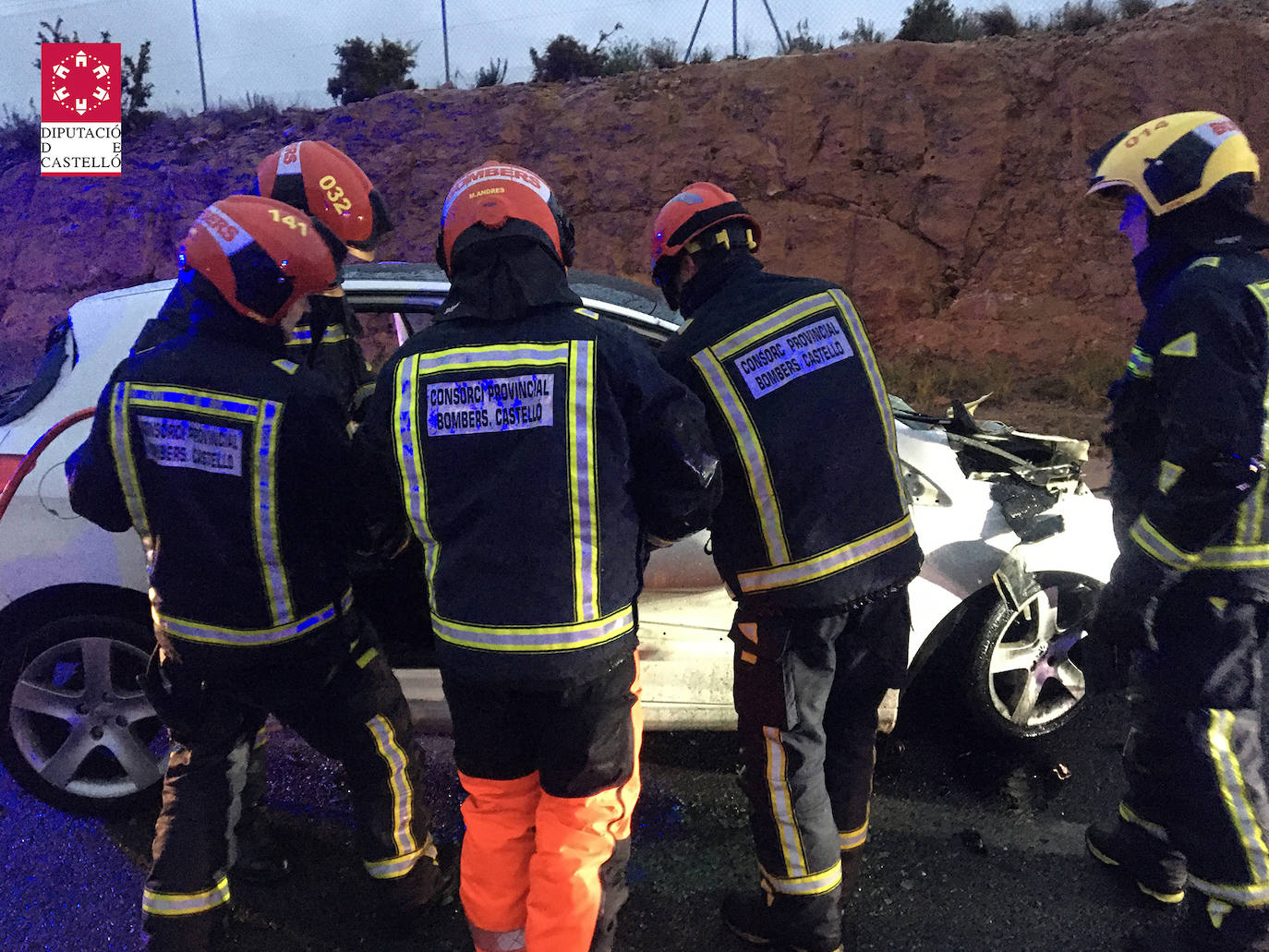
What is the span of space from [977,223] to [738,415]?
7.54m

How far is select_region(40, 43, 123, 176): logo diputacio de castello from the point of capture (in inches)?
432

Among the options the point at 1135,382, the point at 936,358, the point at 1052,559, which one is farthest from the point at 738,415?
the point at 936,358

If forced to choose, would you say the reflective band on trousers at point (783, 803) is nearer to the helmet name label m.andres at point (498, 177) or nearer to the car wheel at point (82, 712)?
the helmet name label m.andres at point (498, 177)

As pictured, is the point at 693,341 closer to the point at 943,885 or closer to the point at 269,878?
the point at 943,885

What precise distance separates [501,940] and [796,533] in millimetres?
1182

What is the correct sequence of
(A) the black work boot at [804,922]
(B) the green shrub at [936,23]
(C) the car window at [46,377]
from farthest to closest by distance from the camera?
1. (B) the green shrub at [936,23]
2. (C) the car window at [46,377]
3. (A) the black work boot at [804,922]

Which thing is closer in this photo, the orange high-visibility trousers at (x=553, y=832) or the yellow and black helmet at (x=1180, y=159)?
the orange high-visibility trousers at (x=553, y=832)

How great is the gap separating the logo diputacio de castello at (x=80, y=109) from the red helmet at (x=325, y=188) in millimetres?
10117

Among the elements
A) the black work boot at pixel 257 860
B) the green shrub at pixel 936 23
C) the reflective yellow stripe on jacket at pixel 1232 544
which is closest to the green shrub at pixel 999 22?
the green shrub at pixel 936 23

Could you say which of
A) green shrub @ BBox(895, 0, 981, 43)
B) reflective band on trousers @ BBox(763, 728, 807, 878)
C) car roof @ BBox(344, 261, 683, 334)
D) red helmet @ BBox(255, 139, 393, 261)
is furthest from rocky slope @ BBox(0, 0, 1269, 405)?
reflective band on trousers @ BBox(763, 728, 807, 878)

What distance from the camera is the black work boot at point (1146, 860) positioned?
8.05 feet

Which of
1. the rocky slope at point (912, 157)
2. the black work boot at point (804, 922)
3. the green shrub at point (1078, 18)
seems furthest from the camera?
the green shrub at point (1078, 18)

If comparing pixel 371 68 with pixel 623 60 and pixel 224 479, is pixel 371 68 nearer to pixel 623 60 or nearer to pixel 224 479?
pixel 623 60

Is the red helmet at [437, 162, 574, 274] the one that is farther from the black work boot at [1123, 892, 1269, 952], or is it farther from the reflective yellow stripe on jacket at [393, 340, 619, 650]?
the black work boot at [1123, 892, 1269, 952]
